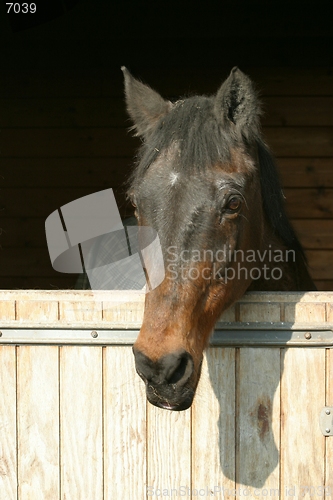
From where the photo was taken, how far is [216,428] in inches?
76.8

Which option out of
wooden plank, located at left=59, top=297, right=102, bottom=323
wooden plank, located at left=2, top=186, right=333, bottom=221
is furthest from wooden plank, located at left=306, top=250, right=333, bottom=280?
wooden plank, located at left=59, top=297, right=102, bottom=323

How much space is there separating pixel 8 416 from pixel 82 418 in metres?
0.28

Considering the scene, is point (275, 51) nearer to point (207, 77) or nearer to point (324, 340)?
point (207, 77)

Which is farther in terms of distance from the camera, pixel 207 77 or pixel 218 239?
pixel 207 77

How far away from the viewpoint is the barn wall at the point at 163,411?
1.93 m

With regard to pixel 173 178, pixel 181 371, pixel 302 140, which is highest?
pixel 302 140

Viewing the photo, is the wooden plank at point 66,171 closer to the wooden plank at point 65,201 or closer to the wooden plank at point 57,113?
the wooden plank at point 65,201

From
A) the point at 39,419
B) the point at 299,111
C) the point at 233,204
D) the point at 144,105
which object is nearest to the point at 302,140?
the point at 299,111

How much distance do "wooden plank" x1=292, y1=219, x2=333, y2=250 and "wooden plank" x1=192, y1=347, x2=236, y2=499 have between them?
3208 mm

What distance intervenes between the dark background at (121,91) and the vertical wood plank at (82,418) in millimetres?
2916

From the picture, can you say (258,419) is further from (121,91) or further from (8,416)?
(121,91)

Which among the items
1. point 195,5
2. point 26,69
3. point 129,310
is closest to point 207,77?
point 195,5

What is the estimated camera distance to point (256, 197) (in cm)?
204

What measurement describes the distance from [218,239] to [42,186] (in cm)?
354
